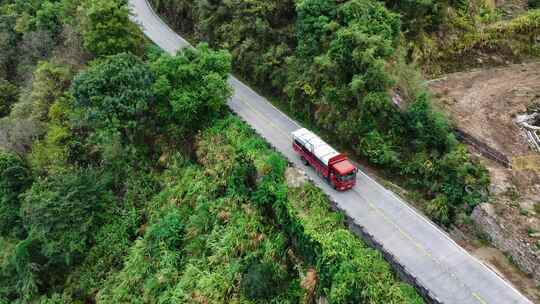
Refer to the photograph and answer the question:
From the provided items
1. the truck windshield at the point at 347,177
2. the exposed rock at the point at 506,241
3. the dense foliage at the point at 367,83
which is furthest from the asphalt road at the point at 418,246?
the dense foliage at the point at 367,83

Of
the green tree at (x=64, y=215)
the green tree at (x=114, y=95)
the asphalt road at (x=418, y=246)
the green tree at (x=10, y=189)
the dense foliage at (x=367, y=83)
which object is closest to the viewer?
the asphalt road at (x=418, y=246)

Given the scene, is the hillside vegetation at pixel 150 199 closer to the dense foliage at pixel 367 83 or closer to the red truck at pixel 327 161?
the red truck at pixel 327 161

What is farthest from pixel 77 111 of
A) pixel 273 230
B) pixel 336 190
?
pixel 336 190

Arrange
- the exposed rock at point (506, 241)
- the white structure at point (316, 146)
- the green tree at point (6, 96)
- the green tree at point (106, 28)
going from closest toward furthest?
the exposed rock at point (506, 241) → the white structure at point (316, 146) → the green tree at point (106, 28) → the green tree at point (6, 96)

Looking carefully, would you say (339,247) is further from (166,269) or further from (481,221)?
(166,269)

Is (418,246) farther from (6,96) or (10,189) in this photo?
(6,96)

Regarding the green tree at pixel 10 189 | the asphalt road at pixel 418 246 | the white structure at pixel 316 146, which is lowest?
the green tree at pixel 10 189
